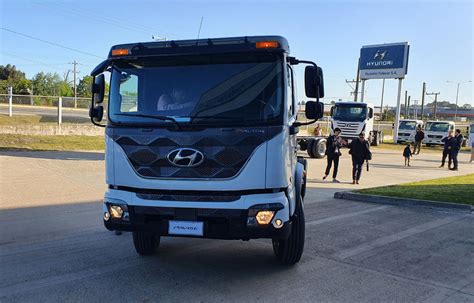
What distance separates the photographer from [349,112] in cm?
2748

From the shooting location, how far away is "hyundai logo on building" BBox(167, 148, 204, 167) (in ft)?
14.4

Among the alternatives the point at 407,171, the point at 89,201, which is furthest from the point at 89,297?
the point at 407,171

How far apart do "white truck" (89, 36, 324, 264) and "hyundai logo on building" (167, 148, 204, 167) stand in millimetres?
10

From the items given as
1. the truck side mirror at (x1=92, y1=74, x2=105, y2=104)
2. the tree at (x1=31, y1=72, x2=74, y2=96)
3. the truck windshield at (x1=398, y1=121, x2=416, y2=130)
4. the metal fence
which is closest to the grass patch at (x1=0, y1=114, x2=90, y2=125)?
the metal fence

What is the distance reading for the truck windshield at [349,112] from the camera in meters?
27.3

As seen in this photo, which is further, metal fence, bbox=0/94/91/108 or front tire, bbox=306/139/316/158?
metal fence, bbox=0/94/91/108

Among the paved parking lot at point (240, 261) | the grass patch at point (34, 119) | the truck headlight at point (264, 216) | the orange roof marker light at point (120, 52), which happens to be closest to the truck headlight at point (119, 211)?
the paved parking lot at point (240, 261)

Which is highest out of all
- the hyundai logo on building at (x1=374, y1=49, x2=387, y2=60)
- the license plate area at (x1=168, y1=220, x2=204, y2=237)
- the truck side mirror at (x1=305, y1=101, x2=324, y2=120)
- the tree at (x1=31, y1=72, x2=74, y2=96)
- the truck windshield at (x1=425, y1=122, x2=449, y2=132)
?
the hyundai logo on building at (x1=374, y1=49, x2=387, y2=60)

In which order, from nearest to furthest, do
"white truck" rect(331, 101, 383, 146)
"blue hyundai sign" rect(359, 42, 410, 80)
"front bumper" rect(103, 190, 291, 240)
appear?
1. "front bumper" rect(103, 190, 291, 240)
2. "white truck" rect(331, 101, 383, 146)
3. "blue hyundai sign" rect(359, 42, 410, 80)

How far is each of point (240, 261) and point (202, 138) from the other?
1.96 metres

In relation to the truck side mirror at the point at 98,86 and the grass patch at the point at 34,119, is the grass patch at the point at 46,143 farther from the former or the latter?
the truck side mirror at the point at 98,86

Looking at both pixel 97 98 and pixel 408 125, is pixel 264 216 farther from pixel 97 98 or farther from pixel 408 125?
pixel 408 125

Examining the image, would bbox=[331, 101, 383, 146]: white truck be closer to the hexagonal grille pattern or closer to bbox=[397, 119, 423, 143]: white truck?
bbox=[397, 119, 423, 143]: white truck

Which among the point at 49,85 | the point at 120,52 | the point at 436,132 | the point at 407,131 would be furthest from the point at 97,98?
the point at 49,85
